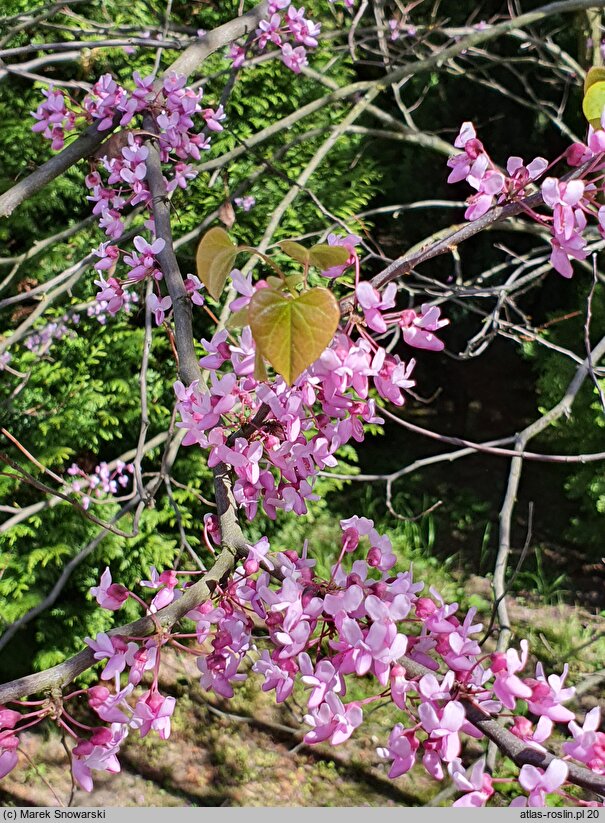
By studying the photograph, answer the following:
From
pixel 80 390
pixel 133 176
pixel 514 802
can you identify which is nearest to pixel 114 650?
pixel 514 802

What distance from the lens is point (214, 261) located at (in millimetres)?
702

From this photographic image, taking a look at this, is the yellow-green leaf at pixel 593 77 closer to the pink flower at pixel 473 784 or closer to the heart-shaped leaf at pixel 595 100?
the heart-shaped leaf at pixel 595 100

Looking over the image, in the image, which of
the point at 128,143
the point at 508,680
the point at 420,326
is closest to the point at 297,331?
the point at 420,326

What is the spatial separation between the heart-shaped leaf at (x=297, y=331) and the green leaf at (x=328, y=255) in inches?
2.5

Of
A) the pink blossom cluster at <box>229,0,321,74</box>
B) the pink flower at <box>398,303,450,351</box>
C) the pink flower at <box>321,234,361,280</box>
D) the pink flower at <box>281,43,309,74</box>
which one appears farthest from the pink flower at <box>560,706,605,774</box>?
the pink flower at <box>281,43,309,74</box>

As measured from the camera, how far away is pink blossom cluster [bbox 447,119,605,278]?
0.67m

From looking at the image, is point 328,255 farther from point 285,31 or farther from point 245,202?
point 245,202

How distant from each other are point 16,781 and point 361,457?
3.32 meters

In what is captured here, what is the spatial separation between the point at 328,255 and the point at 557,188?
24 centimetres

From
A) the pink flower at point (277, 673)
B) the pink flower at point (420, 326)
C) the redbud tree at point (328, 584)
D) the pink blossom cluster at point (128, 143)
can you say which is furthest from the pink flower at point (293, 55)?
the pink flower at point (277, 673)

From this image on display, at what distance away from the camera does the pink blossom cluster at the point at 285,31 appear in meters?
1.94

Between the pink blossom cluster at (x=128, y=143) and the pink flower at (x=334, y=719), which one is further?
the pink blossom cluster at (x=128, y=143)

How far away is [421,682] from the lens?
0.67 m

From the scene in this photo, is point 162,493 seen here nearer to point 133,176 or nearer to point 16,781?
point 16,781
